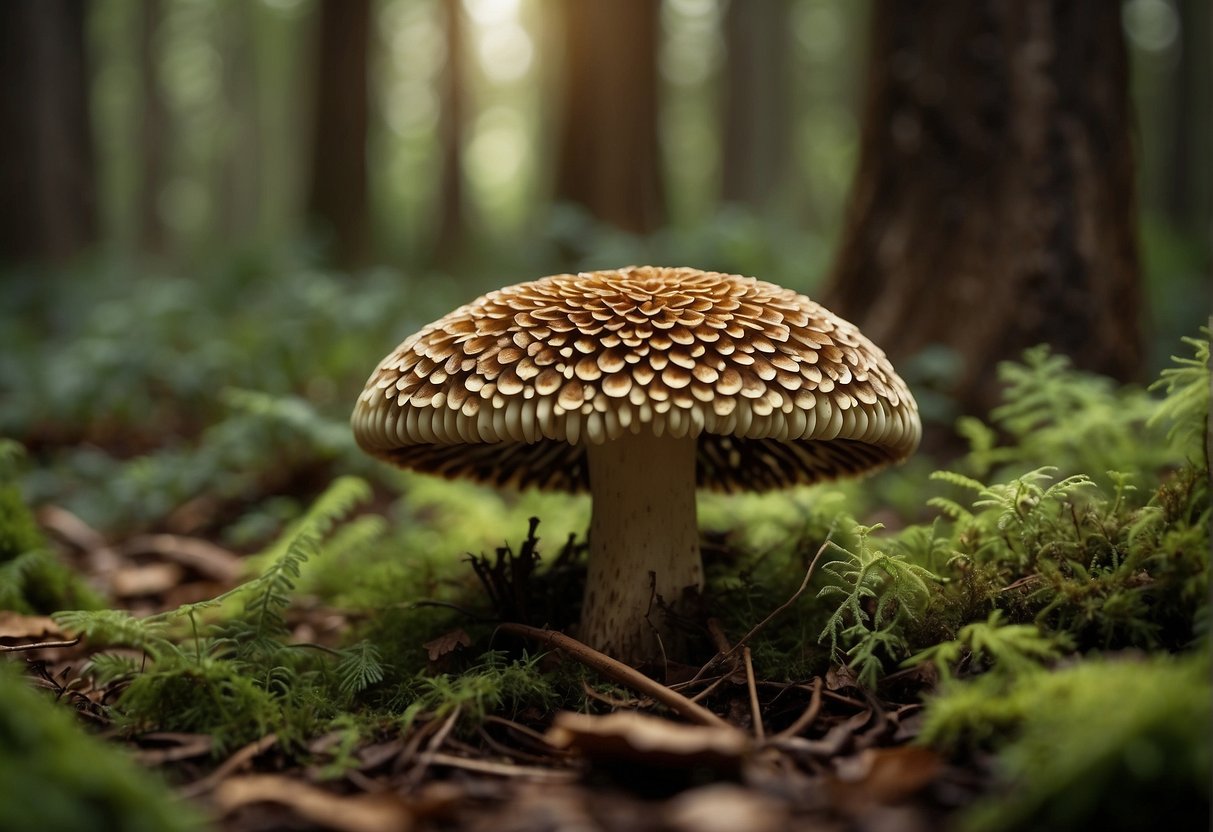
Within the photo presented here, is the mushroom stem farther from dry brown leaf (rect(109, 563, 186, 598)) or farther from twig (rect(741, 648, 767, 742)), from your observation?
dry brown leaf (rect(109, 563, 186, 598))

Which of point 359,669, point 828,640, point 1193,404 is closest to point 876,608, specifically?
point 828,640

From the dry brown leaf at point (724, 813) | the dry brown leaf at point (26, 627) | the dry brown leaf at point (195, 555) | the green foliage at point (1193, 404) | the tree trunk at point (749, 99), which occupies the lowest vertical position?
the dry brown leaf at point (195, 555)

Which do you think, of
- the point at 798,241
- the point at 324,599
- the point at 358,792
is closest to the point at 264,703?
the point at 358,792

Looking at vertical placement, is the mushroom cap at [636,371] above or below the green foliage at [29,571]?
above

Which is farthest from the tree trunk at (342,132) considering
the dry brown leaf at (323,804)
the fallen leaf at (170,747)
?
the dry brown leaf at (323,804)

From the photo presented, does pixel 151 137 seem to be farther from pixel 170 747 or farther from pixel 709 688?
pixel 709 688

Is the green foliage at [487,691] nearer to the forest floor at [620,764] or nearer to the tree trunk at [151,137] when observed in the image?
the forest floor at [620,764]

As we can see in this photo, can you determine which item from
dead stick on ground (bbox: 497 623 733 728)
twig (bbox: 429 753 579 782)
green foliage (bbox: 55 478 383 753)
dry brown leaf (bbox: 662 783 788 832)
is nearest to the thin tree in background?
green foliage (bbox: 55 478 383 753)
